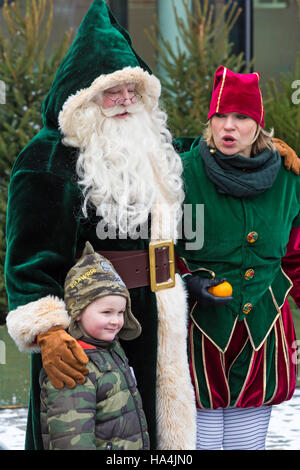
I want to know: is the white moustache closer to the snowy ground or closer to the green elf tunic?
the green elf tunic

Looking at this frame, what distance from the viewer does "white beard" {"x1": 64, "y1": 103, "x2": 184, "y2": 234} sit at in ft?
10.6

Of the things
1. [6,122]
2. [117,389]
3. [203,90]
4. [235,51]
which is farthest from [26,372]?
[235,51]

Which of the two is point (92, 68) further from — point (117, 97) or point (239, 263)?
point (239, 263)

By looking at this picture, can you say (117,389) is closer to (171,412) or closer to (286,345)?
(171,412)

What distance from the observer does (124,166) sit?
3342mm

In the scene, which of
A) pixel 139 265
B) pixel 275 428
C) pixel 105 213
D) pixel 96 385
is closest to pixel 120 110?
pixel 105 213

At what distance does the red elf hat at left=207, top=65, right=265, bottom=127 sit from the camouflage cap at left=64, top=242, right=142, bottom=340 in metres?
0.88

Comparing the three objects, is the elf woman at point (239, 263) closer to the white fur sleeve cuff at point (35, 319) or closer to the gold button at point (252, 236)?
the gold button at point (252, 236)

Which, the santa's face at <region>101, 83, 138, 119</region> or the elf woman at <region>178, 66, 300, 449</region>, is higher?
the santa's face at <region>101, 83, 138, 119</region>

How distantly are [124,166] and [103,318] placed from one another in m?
0.68

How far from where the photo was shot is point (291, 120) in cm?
721

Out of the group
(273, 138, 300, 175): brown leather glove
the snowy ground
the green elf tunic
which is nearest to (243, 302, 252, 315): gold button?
the green elf tunic

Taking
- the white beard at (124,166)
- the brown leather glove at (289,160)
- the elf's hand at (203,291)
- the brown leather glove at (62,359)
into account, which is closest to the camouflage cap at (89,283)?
the brown leather glove at (62,359)

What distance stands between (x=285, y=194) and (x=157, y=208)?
0.60 metres
